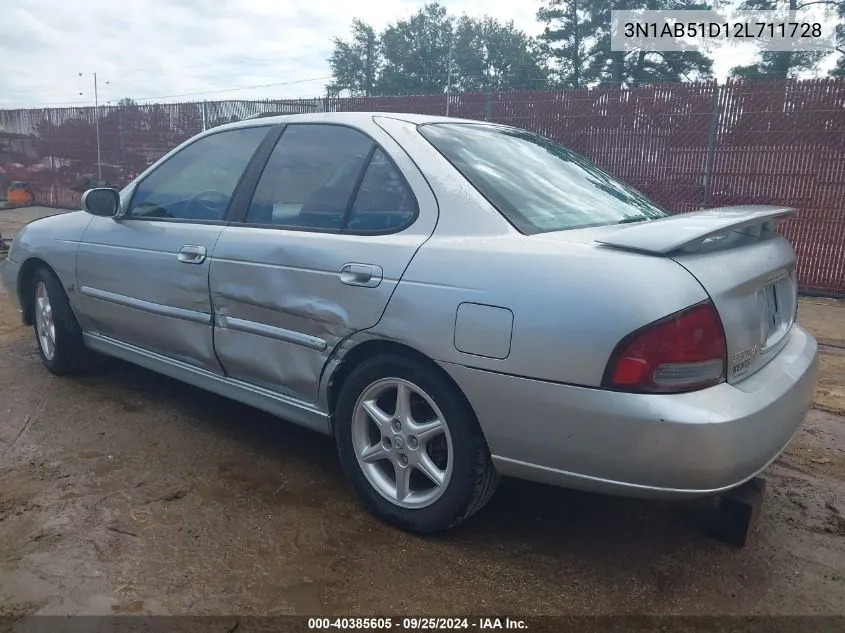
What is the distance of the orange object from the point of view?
54.3 ft

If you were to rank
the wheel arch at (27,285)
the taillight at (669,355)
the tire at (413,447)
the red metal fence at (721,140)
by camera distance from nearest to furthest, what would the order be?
the taillight at (669,355)
the tire at (413,447)
the wheel arch at (27,285)
the red metal fence at (721,140)

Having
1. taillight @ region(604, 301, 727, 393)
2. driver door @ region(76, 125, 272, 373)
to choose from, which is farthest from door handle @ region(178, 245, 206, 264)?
taillight @ region(604, 301, 727, 393)

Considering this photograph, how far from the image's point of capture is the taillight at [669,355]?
6.44 feet

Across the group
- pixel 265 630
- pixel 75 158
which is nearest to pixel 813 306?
pixel 265 630

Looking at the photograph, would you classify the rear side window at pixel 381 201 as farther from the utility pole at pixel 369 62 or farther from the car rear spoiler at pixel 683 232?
the utility pole at pixel 369 62

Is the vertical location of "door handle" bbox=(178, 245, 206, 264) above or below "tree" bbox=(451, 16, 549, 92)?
below

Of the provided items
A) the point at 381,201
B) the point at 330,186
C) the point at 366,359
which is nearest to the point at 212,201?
the point at 330,186

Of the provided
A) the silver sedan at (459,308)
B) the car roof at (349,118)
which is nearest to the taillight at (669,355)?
the silver sedan at (459,308)

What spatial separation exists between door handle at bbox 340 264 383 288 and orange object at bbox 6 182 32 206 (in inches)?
673

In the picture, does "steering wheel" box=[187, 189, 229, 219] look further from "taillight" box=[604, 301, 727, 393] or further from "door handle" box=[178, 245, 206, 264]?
"taillight" box=[604, 301, 727, 393]

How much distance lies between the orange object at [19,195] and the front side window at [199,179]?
50.4 feet

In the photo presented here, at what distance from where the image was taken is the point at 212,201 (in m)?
3.39

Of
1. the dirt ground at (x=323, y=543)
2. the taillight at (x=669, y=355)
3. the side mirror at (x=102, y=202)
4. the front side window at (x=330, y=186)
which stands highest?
the front side window at (x=330, y=186)

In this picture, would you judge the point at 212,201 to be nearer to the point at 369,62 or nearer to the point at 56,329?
the point at 56,329
